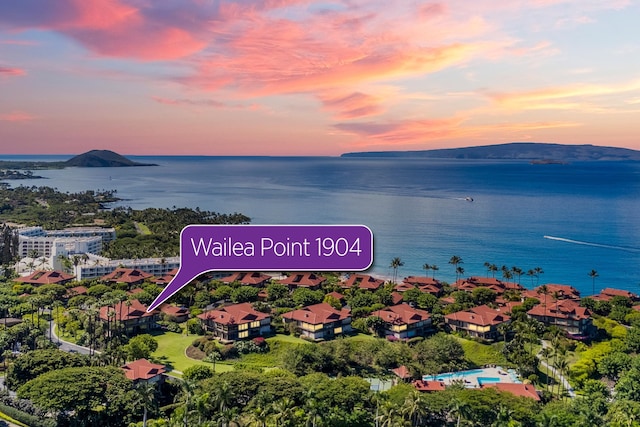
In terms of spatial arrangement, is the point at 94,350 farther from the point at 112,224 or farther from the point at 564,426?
the point at 112,224

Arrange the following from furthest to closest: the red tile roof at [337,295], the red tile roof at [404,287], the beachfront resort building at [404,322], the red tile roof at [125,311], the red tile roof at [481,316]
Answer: the red tile roof at [404,287] < the red tile roof at [337,295] < the red tile roof at [481,316] < the beachfront resort building at [404,322] < the red tile roof at [125,311]

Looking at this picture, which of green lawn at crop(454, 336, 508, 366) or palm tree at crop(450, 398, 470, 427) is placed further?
green lawn at crop(454, 336, 508, 366)

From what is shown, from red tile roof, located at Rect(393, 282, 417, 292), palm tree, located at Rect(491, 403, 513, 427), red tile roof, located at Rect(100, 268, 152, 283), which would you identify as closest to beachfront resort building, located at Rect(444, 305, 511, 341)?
red tile roof, located at Rect(393, 282, 417, 292)

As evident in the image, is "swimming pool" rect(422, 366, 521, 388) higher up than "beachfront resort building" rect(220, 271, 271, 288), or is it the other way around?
"beachfront resort building" rect(220, 271, 271, 288)

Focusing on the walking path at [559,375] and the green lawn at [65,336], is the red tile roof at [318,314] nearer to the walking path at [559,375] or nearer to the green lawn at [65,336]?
the walking path at [559,375]

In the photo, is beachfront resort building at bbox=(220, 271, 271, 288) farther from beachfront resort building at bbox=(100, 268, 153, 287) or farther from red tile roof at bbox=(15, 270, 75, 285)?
red tile roof at bbox=(15, 270, 75, 285)

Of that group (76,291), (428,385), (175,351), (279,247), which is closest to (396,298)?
(428,385)

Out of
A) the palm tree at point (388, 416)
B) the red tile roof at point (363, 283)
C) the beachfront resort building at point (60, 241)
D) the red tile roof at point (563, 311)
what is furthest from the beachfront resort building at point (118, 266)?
the palm tree at point (388, 416)

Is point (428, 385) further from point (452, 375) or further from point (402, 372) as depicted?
point (452, 375)
